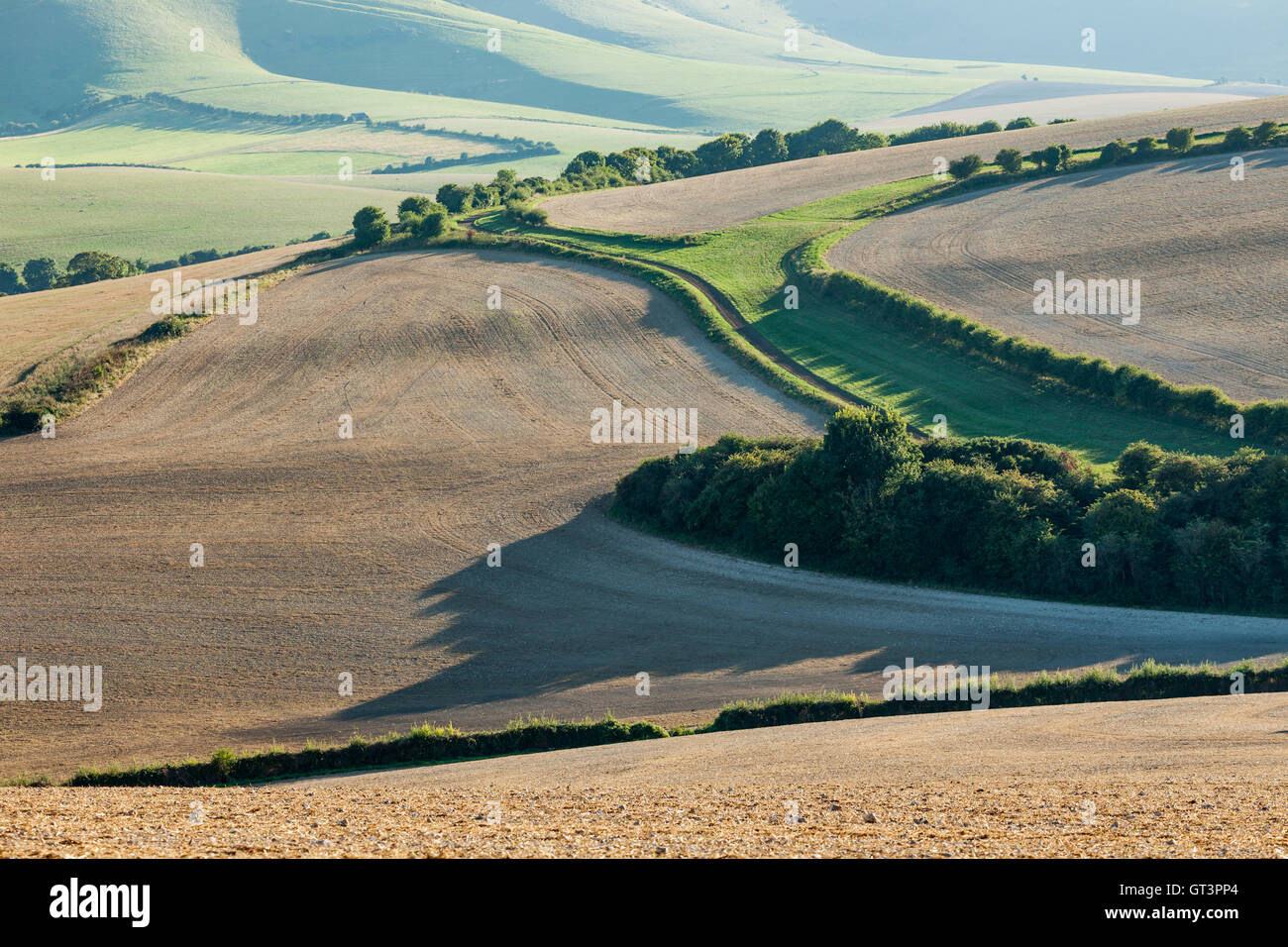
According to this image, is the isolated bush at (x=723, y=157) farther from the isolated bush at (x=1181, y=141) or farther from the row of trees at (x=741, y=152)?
the isolated bush at (x=1181, y=141)

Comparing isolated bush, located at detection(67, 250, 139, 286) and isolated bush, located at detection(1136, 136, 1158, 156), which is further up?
isolated bush, located at detection(1136, 136, 1158, 156)

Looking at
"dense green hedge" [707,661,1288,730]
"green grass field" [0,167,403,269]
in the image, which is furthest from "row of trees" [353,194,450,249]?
"dense green hedge" [707,661,1288,730]

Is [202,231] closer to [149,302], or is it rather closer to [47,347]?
[149,302]

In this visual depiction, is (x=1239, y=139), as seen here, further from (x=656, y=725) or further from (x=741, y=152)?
(x=656, y=725)

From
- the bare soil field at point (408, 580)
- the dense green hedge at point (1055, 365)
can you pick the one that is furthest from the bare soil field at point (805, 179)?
the bare soil field at point (408, 580)

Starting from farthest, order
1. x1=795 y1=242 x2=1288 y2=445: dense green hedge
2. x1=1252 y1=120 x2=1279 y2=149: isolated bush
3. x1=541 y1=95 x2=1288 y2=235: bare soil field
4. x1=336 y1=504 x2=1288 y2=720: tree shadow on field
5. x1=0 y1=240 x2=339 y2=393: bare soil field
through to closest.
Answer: x1=541 y1=95 x2=1288 y2=235: bare soil field → x1=1252 y1=120 x2=1279 y2=149: isolated bush → x1=0 y1=240 x2=339 y2=393: bare soil field → x1=795 y1=242 x2=1288 y2=445: dense green hedge → x1=336 y1=504 x2=1288 y2=720: tree shadow on field

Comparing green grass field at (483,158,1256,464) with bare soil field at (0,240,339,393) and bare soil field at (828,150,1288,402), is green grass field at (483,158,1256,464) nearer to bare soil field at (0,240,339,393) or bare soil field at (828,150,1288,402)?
bare soil field at (828,150,1288,402)
